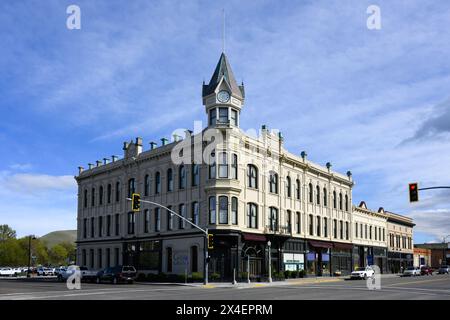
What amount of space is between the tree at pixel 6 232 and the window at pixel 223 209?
104 m

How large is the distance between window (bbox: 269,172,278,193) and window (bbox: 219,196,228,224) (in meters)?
7.85

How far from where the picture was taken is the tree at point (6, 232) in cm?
13389

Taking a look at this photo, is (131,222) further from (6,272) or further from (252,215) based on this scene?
(6,272)

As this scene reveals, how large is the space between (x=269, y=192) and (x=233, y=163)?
6.95 meters

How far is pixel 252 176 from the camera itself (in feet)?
166

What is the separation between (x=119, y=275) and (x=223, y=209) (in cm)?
1097

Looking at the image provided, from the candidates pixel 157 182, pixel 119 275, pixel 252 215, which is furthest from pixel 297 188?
pixel 119 275

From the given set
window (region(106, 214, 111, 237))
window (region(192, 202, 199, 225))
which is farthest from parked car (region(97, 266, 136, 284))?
window (region(106, 214, 111, 237))

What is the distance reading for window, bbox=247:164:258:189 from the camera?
50.1 meters

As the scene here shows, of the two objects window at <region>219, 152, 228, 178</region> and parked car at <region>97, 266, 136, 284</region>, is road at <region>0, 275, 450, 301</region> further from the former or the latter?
window at <region>219, 152, 228, 178</region>

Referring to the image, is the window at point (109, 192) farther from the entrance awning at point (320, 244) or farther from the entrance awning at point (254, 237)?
the entrance awning at point (320, 244)

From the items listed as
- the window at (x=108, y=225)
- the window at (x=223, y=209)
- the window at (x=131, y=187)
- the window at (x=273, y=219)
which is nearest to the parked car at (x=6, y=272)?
the window at (x=108, y=225)

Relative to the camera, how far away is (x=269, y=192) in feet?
173

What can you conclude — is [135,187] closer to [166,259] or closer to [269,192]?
[166,259]
